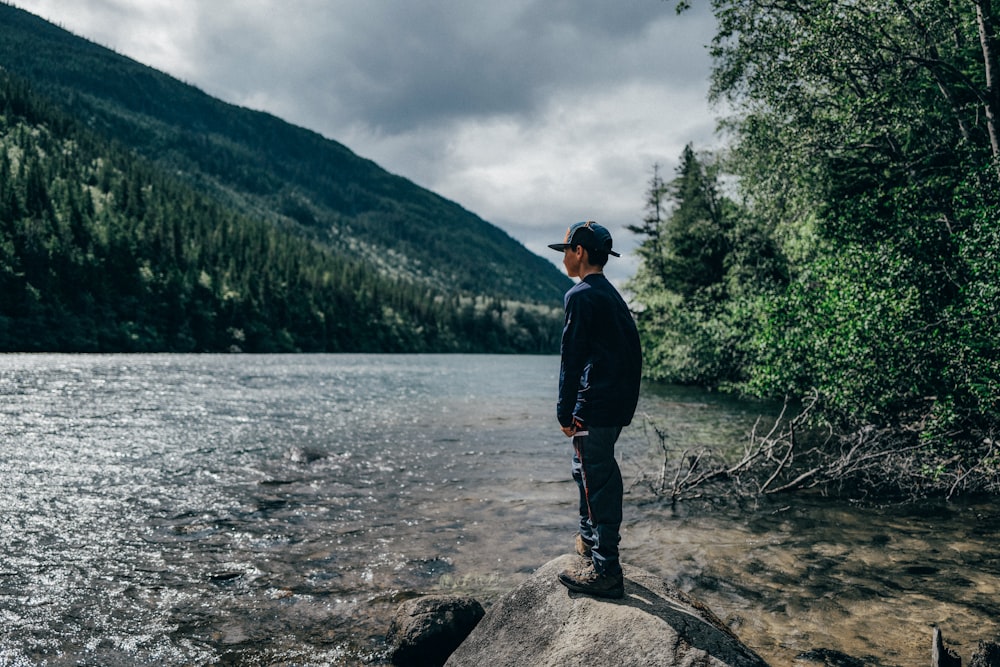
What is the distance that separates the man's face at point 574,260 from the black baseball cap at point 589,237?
0.16 ft

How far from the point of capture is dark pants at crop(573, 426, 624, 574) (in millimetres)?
5129

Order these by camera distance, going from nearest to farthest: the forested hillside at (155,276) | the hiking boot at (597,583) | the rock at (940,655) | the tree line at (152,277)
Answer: the rock at (940,655)
the hiking boot at (597,583)
the tree line at (152,277)
the forested hillside at (155,276)

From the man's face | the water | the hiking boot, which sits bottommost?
the water

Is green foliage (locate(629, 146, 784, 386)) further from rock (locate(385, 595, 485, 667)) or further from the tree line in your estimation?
the tree line

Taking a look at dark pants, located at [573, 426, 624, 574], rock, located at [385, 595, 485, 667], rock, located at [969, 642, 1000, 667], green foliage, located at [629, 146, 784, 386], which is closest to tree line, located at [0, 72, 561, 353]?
green foliage, located at [629, 146, 784, 386]

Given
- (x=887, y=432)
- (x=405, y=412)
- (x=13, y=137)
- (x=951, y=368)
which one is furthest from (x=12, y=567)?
(x=13, y=137)

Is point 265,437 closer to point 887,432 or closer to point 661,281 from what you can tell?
point 887,432

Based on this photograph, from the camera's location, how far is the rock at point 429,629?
596cm

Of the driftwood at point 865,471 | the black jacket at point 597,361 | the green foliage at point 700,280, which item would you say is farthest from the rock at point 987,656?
the green foliage at point 700,280

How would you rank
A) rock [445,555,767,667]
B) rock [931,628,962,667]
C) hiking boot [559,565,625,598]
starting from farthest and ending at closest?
hiking boot [559,565,625,598] < rock [931,628,962,667] < rock [445,555,767,667]

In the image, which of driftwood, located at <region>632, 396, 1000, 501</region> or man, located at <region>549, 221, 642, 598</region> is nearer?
man, located at <region>549, 221, 642, 598</region>

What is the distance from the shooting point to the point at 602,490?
205 inches

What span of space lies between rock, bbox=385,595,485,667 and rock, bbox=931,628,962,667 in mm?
4176

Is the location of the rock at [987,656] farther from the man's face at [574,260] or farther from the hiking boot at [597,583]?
the man's face at [574,260]
